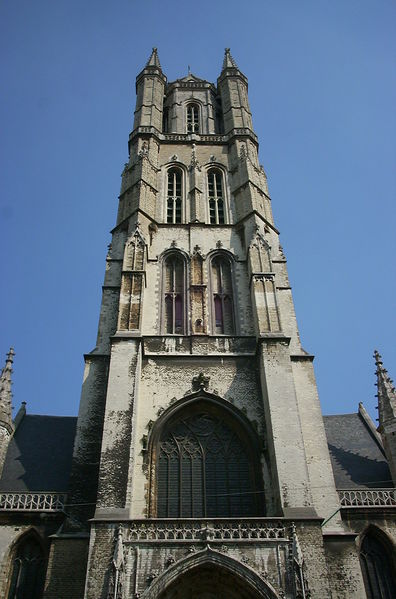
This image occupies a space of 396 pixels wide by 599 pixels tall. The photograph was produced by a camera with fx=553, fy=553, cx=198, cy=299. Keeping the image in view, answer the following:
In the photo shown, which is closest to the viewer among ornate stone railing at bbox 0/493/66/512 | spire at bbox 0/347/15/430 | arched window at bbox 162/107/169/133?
ornate stone railing at bbox 0/493/66/512

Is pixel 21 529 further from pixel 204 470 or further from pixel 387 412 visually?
pixel 387 412

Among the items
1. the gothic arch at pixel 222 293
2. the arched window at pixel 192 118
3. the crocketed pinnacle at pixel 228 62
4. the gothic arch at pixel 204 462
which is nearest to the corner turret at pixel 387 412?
the gothic arch at pixel 204 462

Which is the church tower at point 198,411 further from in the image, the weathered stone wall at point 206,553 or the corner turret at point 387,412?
the corner turret at point 387,412

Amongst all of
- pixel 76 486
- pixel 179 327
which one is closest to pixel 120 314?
pixel 179 327

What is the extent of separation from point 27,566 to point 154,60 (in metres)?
28.3

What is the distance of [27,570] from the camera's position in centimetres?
1473

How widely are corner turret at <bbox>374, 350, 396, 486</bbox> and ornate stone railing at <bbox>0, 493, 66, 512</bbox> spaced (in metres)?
9.97

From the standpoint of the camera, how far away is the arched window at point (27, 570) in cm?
1441

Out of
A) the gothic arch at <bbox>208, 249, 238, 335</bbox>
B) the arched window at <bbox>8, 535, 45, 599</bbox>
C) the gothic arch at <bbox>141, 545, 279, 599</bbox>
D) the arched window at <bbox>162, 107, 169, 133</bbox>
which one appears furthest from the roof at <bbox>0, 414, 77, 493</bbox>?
the arched window at <bbox>162, 107, 169, 133</bbox>

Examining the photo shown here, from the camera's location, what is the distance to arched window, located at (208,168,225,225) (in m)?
23.8

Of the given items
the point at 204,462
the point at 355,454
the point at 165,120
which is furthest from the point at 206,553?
the point at 165,120

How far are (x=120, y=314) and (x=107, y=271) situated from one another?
135 inches

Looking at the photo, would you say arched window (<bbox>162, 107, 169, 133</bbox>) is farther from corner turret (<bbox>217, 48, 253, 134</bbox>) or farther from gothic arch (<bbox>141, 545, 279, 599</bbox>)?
gothic arch (<bbox>141, 545, 279, 599</bbox>)

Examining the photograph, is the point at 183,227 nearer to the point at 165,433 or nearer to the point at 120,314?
the point at 120,314
